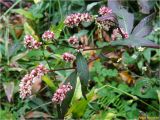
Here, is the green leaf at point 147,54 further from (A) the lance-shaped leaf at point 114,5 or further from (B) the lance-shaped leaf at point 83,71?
(B) the lance-shaped leaf at point 83,71

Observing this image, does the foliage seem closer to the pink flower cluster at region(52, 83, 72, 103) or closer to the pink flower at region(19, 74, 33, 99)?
the pink flower cluster at region(52, 83, 72, 103)

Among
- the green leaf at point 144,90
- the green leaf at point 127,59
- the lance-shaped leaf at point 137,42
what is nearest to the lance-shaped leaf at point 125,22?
the lance-shaped leaf at point 137,42

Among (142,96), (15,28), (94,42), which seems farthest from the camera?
(15,28)

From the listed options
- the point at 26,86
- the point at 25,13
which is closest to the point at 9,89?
the point at 25,13

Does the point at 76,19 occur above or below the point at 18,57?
above

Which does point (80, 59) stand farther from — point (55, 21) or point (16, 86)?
point (55, 21)

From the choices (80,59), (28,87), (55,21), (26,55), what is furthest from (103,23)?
(55,21)

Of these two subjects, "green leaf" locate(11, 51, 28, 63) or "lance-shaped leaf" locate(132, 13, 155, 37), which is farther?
"green leaf" locate(11, 51, 28, 63)

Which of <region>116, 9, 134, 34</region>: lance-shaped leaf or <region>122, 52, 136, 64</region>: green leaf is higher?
<region>116, 9, 134, 34</region>: lance-shaped leaf

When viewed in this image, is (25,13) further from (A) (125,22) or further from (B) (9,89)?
(A) (125,22)

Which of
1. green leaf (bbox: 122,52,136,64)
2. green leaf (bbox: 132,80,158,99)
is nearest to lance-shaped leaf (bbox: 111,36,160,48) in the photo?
green leaf (bbox: 132,80,158,99)

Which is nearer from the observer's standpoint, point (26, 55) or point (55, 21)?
point (26, 55)
